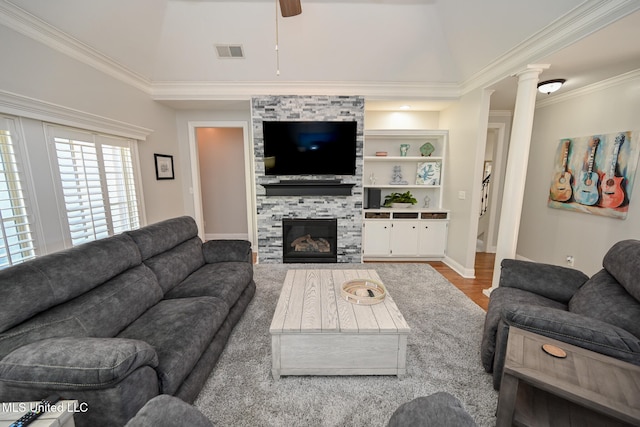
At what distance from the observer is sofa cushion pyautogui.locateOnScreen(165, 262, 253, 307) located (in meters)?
2.19

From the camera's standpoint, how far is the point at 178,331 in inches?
63.5

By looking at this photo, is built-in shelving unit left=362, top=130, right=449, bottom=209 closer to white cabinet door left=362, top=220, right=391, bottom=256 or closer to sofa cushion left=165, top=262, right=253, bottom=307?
white cabinet door left=362, top=220, right=391, bottom=256

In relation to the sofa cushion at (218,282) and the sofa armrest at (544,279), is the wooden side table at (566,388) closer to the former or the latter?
the sofa armrest at (544,279)

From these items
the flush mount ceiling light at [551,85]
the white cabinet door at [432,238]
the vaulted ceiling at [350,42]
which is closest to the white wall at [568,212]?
the vaulted ceiling at [350,42]

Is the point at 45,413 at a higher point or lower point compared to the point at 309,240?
higher

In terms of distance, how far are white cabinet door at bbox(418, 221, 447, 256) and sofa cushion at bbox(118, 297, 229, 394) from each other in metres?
3.34

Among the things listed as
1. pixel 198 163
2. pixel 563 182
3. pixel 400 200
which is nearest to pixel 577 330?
pixel 563 182

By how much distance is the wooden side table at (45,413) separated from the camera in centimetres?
95

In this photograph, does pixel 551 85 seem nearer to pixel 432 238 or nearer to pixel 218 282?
pixel 432 238

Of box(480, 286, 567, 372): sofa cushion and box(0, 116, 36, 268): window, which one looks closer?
box(480, 286, 567, 372): sofa cushion

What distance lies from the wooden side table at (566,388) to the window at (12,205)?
11.2ft

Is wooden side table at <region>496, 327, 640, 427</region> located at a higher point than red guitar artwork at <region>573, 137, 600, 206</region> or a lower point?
lower

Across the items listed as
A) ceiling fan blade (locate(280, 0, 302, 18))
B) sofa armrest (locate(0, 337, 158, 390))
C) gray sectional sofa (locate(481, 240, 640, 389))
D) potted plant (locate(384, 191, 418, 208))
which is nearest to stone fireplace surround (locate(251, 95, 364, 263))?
potted plant (locate(384, 191, 418, 208))

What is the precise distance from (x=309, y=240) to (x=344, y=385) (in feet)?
8.79
